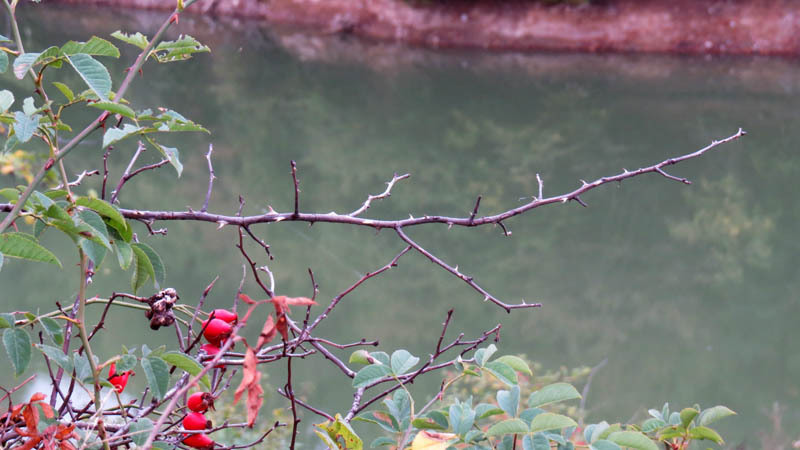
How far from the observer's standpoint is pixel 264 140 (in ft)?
19.0

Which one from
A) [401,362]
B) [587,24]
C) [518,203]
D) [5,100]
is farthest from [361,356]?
[587,24]

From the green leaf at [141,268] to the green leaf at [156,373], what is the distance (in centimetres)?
8

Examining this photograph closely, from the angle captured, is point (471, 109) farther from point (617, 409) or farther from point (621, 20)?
point (617, 409)

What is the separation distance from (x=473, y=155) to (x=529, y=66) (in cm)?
295

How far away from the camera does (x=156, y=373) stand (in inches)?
23.5

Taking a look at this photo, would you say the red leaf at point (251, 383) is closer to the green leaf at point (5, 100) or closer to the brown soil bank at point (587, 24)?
the green leaf at point (5, 100)

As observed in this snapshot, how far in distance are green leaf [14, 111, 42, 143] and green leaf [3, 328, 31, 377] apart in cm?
14

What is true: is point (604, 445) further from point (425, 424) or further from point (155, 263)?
point (155, 263)

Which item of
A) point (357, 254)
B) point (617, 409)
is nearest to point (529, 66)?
point (357, 254)

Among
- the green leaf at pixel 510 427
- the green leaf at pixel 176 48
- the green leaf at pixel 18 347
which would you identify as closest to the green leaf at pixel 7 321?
the green leaf at pixel 18 347

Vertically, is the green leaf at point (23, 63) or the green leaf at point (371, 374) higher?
the green leaf at point (23, 63)

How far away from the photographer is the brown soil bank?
902 centimetres

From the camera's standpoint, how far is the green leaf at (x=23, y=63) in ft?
1.77

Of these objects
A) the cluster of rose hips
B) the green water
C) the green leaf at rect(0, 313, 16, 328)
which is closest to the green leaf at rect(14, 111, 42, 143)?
the green leaf at rect(0, 313, 16, 328)
